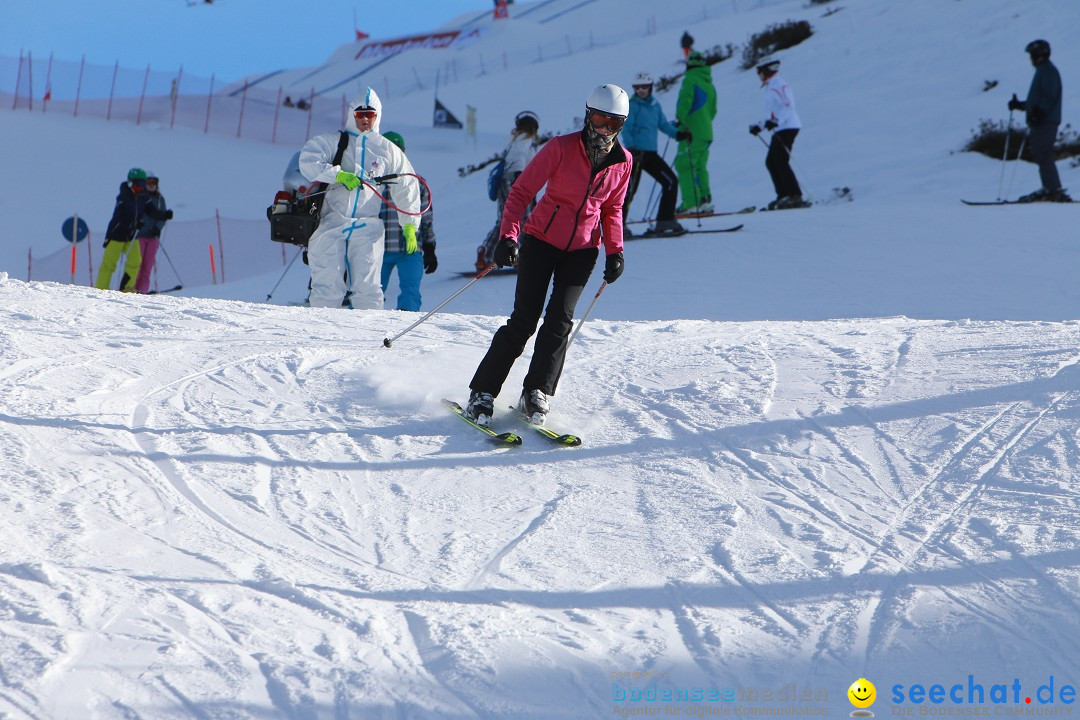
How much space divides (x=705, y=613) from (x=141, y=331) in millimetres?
4598

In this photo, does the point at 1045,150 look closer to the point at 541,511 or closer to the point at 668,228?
the point at 668,228

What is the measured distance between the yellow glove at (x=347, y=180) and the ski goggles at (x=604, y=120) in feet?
10.5

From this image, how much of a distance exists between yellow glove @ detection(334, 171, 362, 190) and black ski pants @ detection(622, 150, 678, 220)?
11.4ft

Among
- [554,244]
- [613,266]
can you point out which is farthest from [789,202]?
[554,244]

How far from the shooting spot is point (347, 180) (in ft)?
24.9

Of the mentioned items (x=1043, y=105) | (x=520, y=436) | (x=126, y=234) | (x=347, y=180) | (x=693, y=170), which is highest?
(x=1043, y=105)

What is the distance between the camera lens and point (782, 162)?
1245 cm

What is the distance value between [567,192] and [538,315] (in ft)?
2.02

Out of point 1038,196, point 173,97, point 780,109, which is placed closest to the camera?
point 1038,196

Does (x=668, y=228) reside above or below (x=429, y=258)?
above

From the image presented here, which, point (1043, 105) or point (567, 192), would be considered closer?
point (567, 192)

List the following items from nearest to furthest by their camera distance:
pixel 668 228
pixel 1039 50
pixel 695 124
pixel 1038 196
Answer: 1. pixel 1039 50
2. pixel 668 228
3. pixel 1038 196
4. pixel 695 124

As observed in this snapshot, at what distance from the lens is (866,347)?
6.50 m

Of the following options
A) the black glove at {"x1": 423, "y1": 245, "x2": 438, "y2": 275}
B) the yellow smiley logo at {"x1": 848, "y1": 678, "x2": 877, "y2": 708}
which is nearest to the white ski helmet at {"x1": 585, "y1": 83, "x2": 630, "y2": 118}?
the yellow smiley logo at {"x1": 848, "y1": 678, "x2": 877, "y2": 708}
